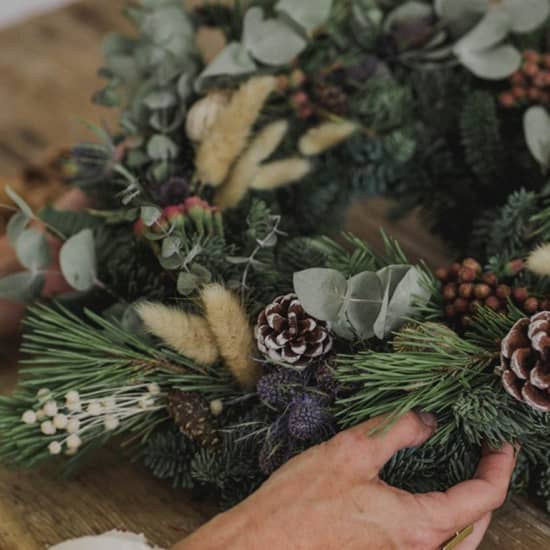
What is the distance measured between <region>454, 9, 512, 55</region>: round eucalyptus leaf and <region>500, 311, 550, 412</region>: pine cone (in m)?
0.39

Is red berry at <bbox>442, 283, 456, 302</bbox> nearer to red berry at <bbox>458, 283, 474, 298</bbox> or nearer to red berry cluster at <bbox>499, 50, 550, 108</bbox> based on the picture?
red berry at <bbox>458, 283, 474, 298</bbox>

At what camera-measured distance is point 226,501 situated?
69 centimetres

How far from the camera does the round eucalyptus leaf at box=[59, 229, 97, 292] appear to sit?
740 mm

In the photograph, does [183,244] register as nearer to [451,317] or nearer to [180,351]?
[180,351]

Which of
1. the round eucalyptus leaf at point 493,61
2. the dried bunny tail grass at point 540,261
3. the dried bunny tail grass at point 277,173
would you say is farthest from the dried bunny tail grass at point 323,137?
the dried bunny tail grass at point 540,261

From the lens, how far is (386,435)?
58cm

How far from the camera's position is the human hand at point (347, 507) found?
0.57 metres

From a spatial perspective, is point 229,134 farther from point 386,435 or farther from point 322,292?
point 386,435

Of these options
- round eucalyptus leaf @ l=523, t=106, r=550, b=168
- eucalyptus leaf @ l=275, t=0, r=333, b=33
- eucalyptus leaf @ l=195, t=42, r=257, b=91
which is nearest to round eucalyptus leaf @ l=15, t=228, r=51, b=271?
eucalyptus leaf @ l=195, t=42, r=257, b=91

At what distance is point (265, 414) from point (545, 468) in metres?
0.22

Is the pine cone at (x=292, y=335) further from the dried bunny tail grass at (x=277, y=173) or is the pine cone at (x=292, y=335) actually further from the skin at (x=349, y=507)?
the dried bunny tail grass at (x=277, y=173)

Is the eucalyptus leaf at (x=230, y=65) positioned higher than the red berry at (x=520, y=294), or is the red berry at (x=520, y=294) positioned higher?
the eucalyptus leaf at (x=230, y=65)

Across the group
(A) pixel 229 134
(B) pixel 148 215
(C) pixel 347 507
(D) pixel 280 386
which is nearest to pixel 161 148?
(A) pixel 229 134

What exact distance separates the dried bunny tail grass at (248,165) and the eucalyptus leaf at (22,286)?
0.58 feet
